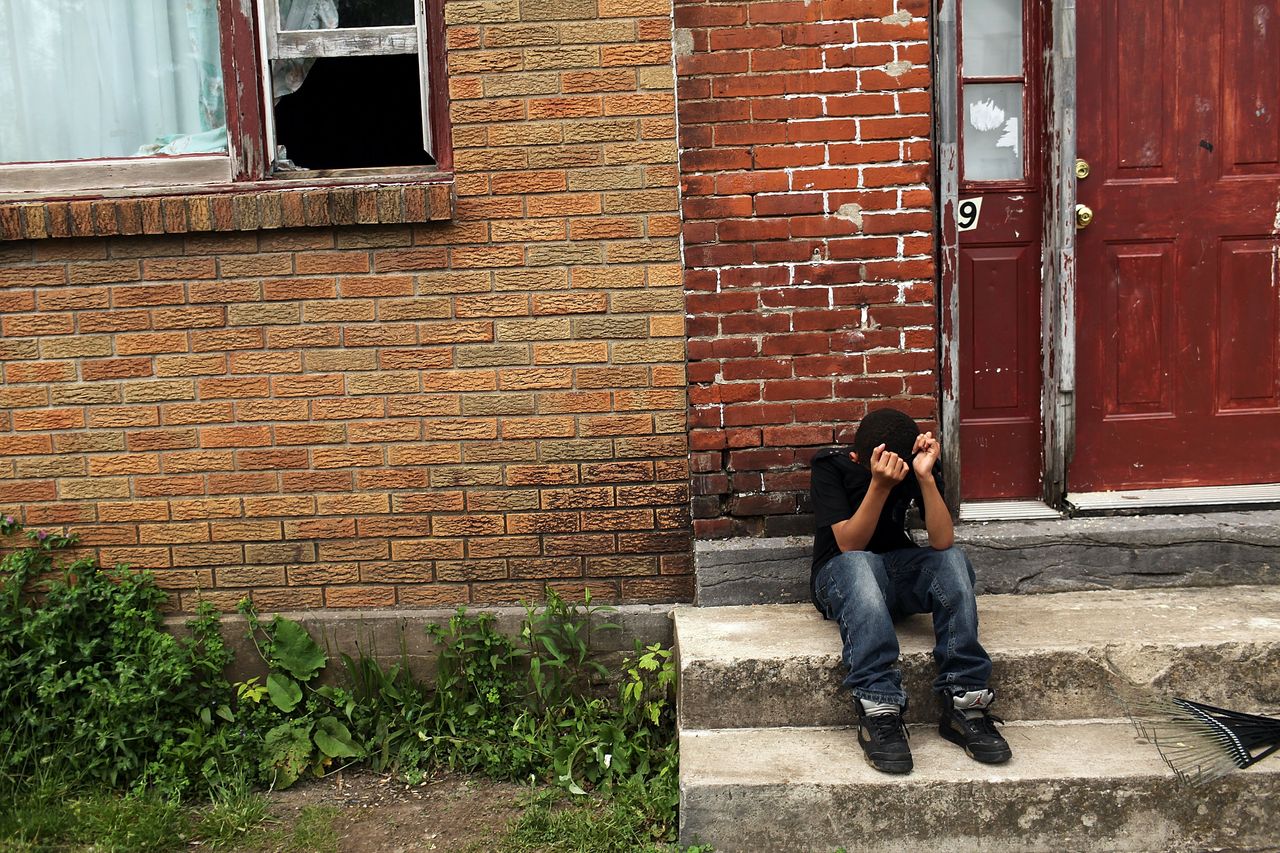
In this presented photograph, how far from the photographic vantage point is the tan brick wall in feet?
12.8

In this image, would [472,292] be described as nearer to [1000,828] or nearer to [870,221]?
[870,221]

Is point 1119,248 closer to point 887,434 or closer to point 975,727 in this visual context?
point 887,434

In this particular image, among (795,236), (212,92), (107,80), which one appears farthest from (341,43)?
(795,236)

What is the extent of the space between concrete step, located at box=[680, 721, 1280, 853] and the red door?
1429mm

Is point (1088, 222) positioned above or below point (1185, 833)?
above

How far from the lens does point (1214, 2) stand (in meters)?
4.23

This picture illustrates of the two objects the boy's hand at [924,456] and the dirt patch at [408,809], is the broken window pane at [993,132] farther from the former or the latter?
the dirt patch at [408,809]

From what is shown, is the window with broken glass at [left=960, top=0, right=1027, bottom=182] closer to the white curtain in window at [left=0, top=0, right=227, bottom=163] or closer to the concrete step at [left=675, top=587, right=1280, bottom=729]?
the concrete step at [left=675, top=587, right=1280, bottom=729]

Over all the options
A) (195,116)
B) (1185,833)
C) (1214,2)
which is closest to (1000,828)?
(1185,833)

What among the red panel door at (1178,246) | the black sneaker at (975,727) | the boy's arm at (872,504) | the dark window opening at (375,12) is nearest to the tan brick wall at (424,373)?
the dark window opening at (375,12)

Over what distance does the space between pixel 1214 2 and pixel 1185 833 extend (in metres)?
3.03

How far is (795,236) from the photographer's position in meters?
3.91

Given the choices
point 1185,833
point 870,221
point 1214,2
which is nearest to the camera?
point 1185,833

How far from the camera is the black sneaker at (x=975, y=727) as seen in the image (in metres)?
3.25
